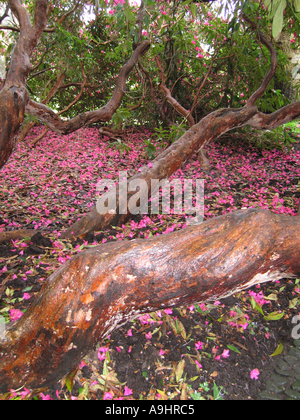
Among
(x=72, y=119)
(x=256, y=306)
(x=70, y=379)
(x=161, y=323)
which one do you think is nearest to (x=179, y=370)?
(x=161, y=323)

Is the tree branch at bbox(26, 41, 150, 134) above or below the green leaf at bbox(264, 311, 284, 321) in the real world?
above

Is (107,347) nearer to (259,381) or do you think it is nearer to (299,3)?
(259,381)

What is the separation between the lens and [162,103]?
206 inches

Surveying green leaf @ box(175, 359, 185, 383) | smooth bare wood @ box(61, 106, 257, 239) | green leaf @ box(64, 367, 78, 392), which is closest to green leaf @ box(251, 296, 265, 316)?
green leaf @ box(175, 359, 185, 383)

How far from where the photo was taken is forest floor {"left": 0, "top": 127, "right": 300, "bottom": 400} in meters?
1.36

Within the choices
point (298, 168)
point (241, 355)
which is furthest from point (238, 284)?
point (298, 168)

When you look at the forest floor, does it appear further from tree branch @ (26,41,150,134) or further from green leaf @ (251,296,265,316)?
tree branch @ (26,41,150,134)

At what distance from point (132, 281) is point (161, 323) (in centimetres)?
52

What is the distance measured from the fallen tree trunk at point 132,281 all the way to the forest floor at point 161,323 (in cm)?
16

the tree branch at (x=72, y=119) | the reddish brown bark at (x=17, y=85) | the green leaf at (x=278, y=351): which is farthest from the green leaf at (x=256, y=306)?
the tree branch at (x=72, y=119)

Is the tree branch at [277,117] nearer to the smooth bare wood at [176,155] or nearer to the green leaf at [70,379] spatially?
the smooth bare wood at [176,155]

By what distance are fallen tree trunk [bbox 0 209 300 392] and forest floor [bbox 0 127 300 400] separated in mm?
160

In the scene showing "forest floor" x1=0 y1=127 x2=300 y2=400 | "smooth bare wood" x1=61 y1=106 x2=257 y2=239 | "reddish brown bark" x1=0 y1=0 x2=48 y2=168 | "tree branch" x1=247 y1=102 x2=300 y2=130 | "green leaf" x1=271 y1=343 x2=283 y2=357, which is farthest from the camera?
"tree branch" x1=247 y1=102 x2=300 y2=130

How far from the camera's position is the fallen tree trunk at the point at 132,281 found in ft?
3.96
